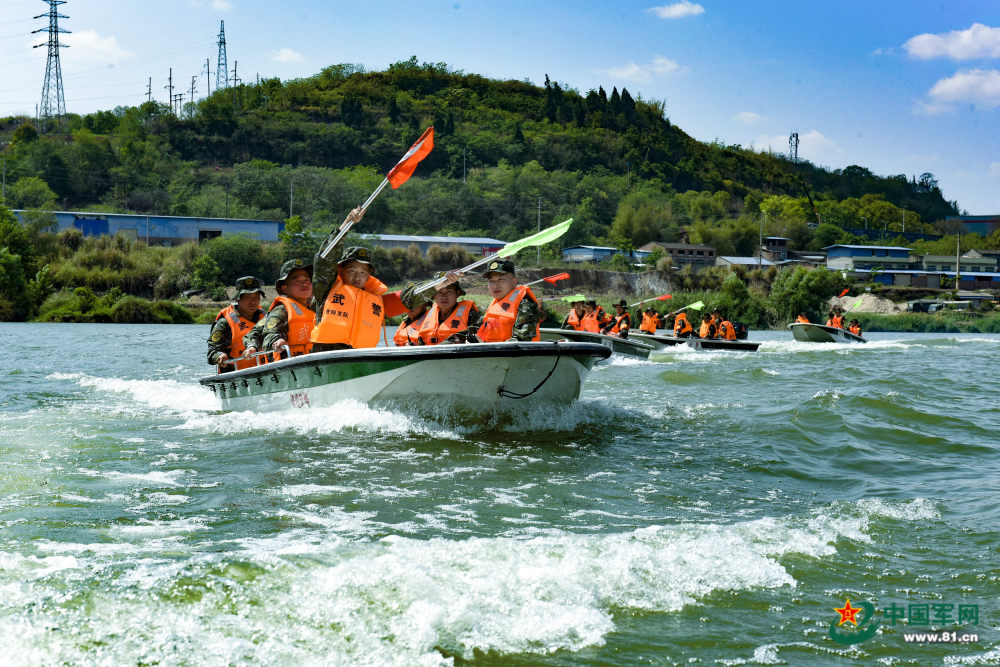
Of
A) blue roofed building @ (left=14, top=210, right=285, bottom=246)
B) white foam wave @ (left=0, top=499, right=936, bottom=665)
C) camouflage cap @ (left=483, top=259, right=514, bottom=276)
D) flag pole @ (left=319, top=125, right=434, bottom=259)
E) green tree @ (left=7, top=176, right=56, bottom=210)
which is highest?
green tree @ (left=7, top=176, right=56, bottom=210)

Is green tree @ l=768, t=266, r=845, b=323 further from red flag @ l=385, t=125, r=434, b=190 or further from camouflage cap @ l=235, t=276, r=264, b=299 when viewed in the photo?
red flag @ l=385, t=125, r=434, b=190

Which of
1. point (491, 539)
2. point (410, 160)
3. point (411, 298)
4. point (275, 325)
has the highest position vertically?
point (410, 160)

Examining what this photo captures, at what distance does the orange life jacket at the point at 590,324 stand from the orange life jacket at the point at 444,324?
12336 mm

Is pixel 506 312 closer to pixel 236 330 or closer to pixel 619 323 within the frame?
pixel 236 330

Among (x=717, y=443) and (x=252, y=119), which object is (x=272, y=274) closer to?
(x=717, y=443)

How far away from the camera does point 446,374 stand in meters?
7.89

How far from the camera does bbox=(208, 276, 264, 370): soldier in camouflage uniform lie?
10.2 meters

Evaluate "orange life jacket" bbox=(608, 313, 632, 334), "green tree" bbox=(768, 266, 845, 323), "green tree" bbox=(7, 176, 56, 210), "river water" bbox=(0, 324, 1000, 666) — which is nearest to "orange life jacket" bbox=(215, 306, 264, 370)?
"river water" bbox=(0, 324, 1000, 666)

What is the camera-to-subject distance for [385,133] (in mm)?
147375

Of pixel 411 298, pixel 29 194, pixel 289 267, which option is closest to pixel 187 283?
pixel 289 267

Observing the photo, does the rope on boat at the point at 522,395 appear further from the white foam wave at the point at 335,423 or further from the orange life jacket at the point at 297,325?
the orange life jacket at the point at 297,325

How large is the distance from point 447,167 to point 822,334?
11016 centimetres

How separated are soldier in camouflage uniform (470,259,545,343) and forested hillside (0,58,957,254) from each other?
262 feet

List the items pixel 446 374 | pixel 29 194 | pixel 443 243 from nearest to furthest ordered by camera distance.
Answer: pixel 446 374 < pixel 443 243 < pixel 29 194
